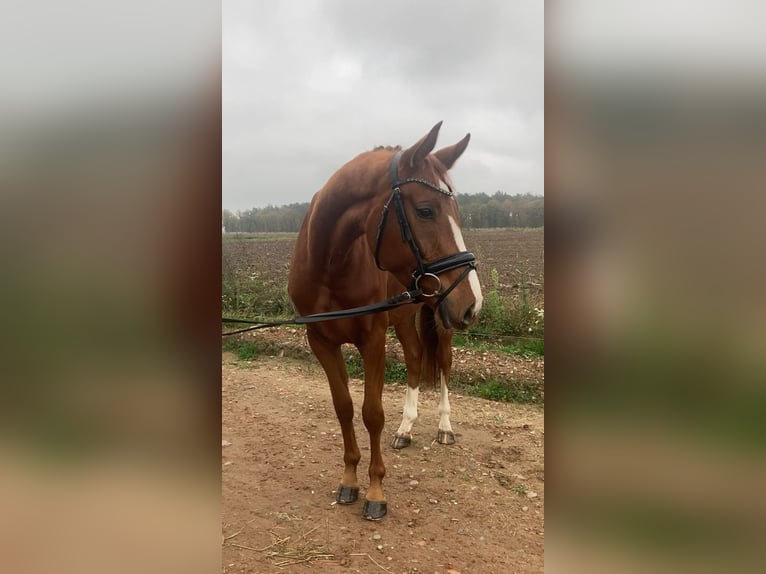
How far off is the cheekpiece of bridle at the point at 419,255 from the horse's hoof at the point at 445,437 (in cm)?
253

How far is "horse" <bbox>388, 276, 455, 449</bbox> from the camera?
14.7ft

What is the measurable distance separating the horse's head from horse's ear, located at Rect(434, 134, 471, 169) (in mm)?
59

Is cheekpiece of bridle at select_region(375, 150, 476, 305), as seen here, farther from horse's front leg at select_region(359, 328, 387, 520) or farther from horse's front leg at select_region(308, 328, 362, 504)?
horse's front leg at select_region(308, 328, 362, 504)

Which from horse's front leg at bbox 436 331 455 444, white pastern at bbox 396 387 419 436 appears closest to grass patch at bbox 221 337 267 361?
white pastern at bbox 396 387 419 436

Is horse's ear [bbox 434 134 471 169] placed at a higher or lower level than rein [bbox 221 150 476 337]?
higher

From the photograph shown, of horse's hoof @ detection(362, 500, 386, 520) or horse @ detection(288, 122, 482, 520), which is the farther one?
horse's hoof @ detection(362, 500, 386, 520)
